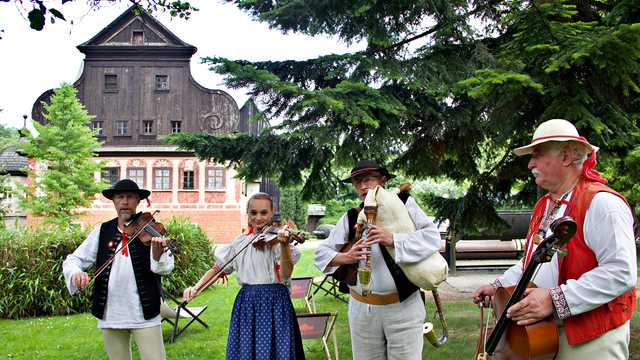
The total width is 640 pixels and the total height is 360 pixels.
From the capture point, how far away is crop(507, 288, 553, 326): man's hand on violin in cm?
245

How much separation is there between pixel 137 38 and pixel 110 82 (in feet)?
10.4

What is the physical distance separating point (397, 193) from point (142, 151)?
32.2 m

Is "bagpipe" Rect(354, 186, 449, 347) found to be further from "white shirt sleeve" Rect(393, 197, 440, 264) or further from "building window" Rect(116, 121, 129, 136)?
"building window" Rect(116, 121, 129, 136)

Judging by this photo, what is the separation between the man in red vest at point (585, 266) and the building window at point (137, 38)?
3478 centimetres

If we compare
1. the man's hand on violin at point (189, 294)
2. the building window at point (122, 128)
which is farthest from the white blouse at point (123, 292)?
the building window at point (122, 128)

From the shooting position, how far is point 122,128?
113 feet

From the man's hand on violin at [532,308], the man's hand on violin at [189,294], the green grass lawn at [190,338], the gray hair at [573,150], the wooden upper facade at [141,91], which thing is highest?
the wooden upper facade at [141,91]

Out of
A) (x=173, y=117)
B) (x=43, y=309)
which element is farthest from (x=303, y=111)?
(x=173, y=117)

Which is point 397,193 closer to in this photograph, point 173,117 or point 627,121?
point 627,121

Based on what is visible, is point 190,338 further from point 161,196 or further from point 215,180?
point 161,196

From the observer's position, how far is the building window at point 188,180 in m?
33.5

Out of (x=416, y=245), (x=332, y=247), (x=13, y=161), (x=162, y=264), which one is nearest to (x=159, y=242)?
(x=162, y=264)

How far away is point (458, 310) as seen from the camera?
10.1 metres

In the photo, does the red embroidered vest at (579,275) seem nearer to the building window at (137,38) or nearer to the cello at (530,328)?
the cello at (530,328)
